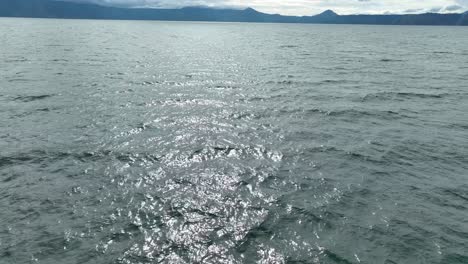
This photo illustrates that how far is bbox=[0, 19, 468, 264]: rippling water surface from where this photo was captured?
11539mm

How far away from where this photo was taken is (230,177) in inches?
647

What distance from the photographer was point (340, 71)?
50625mm

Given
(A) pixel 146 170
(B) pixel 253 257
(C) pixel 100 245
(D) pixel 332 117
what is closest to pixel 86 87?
(A) pixel 146 170

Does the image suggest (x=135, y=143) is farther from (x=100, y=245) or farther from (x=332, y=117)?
(x=332, y=117)

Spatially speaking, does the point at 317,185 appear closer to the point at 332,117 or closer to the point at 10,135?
the point at 332,117

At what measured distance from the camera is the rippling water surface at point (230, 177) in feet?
37.9

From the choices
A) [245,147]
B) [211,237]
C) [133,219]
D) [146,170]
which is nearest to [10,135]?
[146,170]

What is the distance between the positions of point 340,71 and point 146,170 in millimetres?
41432

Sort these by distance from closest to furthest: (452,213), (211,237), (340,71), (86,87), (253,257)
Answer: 1. (253,257)
2. (211,237)
3. (452,213)
4. (86,87)
5. (340,71)

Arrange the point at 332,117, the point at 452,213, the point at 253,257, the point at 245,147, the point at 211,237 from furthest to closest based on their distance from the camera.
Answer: the point at 332,117, the point at 245,147, the point at 452,213, the point at 211,237, the point at 253,257

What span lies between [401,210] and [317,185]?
3760mm

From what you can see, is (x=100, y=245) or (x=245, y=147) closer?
(x=100, y=245)

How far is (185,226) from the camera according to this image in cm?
1245

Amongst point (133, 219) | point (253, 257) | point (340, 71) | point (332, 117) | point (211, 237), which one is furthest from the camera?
point (340, 71)
